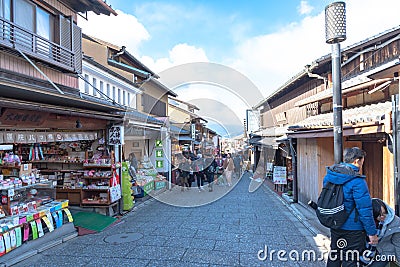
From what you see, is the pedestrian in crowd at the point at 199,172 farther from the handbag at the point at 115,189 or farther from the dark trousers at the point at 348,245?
the dark trousers at the point at 348,245

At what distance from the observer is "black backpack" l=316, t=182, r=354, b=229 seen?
3.69 metres

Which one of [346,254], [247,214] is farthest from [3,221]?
[247,214]

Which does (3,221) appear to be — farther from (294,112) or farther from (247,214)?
(294,112)

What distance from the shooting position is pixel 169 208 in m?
11.0

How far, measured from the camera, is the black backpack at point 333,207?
3.69 metres

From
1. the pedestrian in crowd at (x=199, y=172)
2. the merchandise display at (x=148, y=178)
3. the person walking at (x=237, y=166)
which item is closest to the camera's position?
the merchandise display at (x=148, y=178)

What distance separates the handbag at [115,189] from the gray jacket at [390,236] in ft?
24.5

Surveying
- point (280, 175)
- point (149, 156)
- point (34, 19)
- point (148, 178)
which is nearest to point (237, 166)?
point (280, 175)

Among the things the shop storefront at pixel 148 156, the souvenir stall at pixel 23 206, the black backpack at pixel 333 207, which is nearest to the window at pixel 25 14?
the souvenir stall at pixel 23 206

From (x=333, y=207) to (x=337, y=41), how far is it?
3.04 meters

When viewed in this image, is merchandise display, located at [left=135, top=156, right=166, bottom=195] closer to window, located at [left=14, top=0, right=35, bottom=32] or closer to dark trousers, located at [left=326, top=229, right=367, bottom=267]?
window, located at [left=14, top=0, right=35, bottom=32]

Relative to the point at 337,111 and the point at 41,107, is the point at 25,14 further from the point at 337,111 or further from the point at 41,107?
the point at 337,111

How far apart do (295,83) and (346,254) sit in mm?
15077

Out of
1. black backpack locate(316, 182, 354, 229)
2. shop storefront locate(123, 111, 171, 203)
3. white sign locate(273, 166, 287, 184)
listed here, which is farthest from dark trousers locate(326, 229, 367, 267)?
white sign locate(273, 166, 287, 184)
